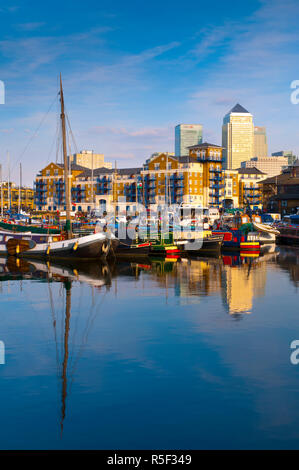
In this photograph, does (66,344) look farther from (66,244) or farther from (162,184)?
(162,184)

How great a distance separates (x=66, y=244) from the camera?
46.2 metres

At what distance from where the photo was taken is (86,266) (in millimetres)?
44781

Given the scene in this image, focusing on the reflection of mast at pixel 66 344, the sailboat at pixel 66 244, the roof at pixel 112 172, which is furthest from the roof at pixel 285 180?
the reflection of mast at pixel 66 344

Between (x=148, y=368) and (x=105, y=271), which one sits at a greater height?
(x=105, y=271)

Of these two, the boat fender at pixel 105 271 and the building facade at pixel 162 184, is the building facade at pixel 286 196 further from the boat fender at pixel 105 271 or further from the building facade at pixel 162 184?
the boat fender at pixel 105 271

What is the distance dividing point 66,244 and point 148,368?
30.8 meters

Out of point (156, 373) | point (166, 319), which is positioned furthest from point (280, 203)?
point (156, 373)

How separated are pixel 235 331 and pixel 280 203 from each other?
104m

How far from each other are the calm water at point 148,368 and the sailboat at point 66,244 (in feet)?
43.2

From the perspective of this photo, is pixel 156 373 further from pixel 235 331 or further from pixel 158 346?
pixel 235 331

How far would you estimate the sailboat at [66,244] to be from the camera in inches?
1788

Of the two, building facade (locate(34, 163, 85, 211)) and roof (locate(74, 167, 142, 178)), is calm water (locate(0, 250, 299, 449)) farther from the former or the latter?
building facade (locate(34, 163, 85, 211))

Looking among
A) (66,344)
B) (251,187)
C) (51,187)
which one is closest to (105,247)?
(66,344)

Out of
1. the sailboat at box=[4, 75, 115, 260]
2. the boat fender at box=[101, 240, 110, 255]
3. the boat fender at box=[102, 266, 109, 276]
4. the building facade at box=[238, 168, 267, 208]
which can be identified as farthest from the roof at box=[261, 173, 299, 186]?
the boat fender at box=[102, 266, 109, 276]
